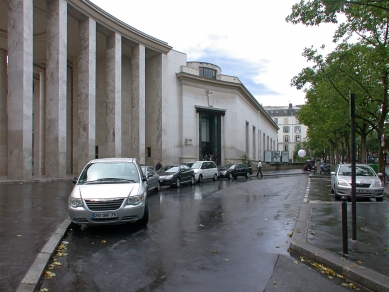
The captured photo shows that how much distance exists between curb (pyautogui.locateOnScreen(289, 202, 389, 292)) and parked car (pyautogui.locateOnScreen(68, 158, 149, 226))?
3.53m

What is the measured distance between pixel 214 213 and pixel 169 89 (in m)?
29.1

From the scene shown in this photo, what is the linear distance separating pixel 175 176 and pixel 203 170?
5725mm

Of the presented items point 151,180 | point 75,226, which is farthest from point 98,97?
point 75,226

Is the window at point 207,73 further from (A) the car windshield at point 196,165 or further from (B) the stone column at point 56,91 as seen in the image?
(B) the stone column at point 56,91

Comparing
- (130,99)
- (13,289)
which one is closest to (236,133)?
(130,99)

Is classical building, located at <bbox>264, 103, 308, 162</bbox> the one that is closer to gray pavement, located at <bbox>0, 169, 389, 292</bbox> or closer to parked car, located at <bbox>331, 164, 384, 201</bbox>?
parked car, located at <bbox>331, 164, 384, 201</bbox>

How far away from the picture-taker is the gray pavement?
4.73 metres

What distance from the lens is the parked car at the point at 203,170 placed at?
2480cm

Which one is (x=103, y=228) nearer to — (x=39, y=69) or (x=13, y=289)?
(x=13, y=289)

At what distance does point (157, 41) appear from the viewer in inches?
1353

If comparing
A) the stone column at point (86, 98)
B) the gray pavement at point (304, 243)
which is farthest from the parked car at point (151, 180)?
the stone column at point (86, 98)

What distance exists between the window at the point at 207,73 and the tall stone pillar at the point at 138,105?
11.9 m

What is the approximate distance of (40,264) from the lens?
203 inches

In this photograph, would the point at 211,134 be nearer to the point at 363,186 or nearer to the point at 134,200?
the point at 363,186
